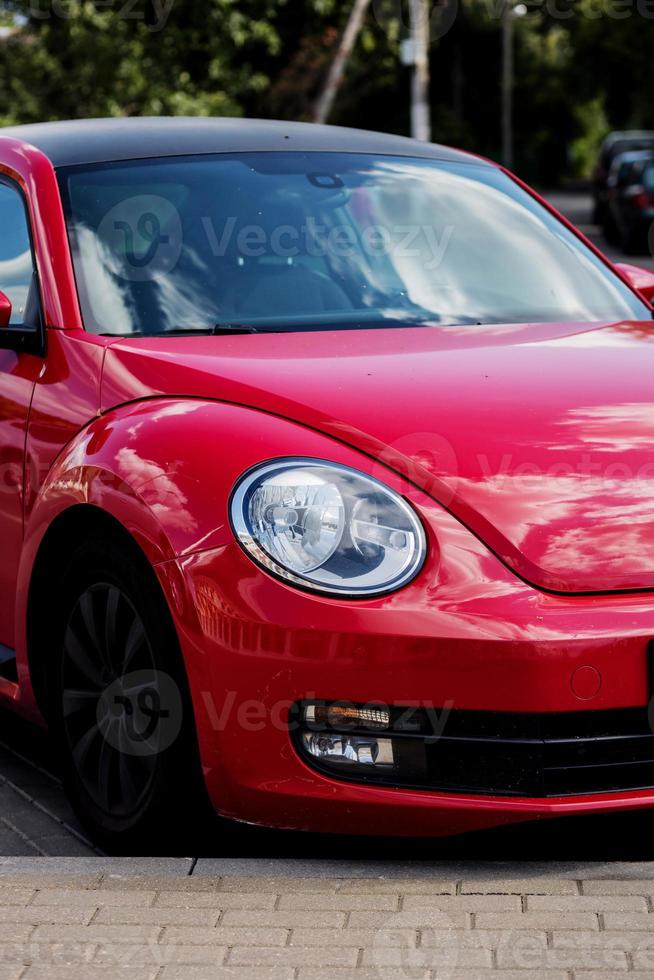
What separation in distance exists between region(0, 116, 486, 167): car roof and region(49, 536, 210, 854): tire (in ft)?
4.51

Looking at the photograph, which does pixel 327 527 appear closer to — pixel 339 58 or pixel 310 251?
pixel 310 251

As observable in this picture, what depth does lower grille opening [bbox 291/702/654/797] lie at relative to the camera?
3207 mm

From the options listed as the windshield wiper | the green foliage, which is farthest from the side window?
the green foliage

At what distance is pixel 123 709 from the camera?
362cm

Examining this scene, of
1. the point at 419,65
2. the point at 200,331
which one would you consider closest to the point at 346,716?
the point at 200,331

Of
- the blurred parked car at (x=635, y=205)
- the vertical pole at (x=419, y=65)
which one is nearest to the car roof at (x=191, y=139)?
the blurred parked car at (x=635, y=205)

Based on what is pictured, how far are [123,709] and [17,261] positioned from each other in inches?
55.6

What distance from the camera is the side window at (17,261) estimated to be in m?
4.26

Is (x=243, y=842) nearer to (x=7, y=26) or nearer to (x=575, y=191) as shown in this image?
(x=7, y=26)

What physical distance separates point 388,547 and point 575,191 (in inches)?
2540

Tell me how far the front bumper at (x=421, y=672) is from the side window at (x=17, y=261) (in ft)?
3.92

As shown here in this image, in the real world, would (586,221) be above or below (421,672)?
below

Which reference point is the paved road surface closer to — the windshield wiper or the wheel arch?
the windshield wiper

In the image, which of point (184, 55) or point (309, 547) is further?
point (184, 55)
